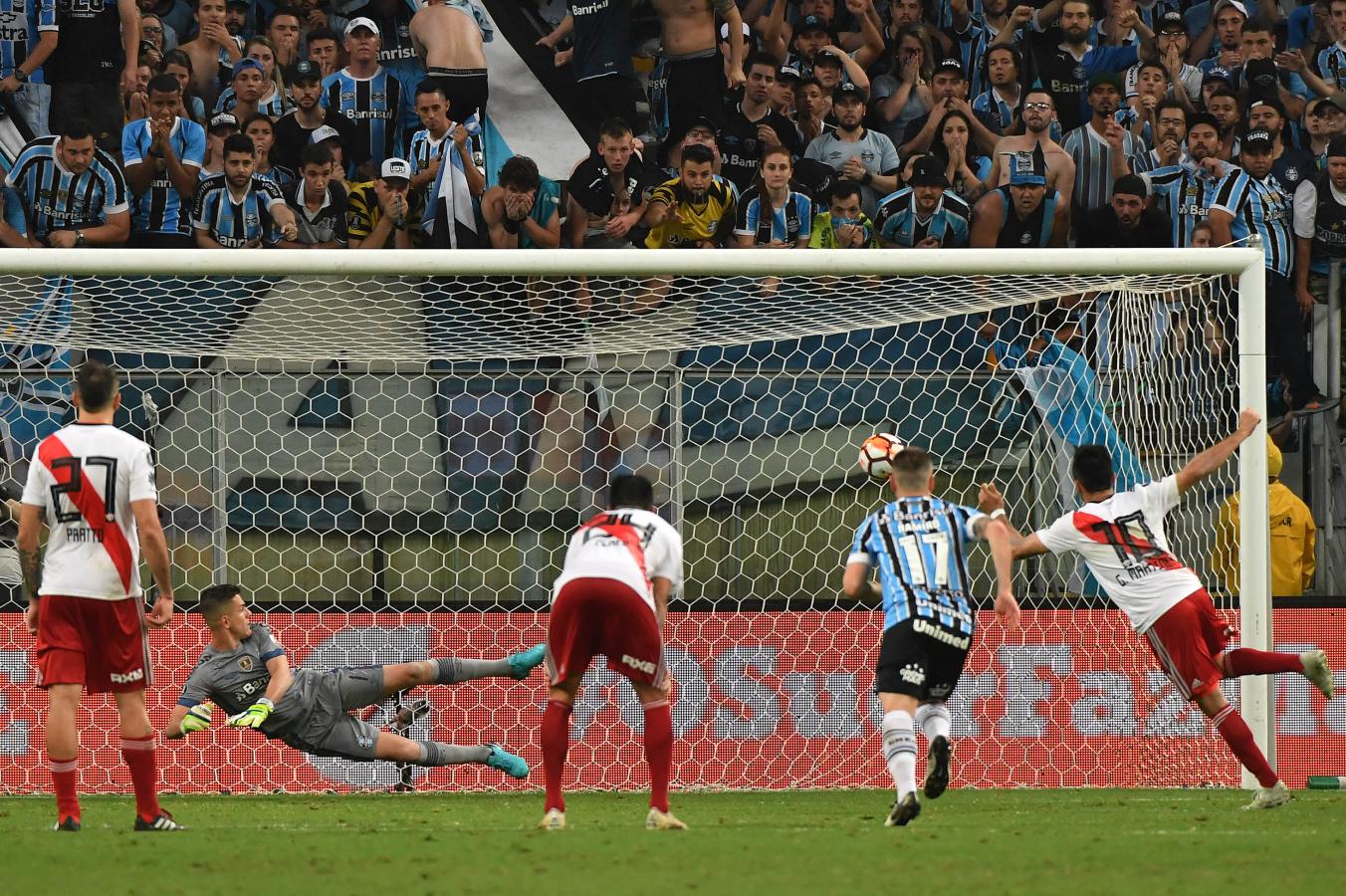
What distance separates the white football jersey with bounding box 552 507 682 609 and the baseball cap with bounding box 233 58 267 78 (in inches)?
262

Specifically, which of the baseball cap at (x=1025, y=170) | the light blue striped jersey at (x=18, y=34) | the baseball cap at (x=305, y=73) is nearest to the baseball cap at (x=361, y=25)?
the baseball cap at (x=305, y=73)

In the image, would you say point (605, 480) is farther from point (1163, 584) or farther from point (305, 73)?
point (305, 73)

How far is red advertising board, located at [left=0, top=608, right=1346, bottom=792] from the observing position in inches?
377

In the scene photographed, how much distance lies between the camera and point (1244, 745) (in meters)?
7.72

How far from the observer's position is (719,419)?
386 inches

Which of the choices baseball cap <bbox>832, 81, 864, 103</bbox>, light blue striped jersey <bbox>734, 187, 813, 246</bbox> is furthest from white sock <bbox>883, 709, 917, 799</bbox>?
baseball cap <bbox>832, 81, 864, 103</bbox>

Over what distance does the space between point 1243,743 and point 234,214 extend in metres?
7.08

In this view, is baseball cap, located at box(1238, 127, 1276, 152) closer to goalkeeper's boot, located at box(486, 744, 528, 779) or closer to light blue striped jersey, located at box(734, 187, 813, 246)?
light blue striped jersey, located at box(734, 187, 813, 246)

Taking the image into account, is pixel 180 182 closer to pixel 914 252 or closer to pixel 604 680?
pixel 604 680

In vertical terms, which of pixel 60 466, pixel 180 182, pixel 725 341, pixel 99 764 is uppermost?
pixel 180 182

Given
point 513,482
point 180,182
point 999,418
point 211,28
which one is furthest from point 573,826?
point 211,28

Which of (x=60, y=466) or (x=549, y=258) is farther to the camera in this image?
(x=549, y=258)

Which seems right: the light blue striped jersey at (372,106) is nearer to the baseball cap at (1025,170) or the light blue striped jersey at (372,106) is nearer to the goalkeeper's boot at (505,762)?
the baseball cap at (1025,170)

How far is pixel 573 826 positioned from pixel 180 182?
6.24m
